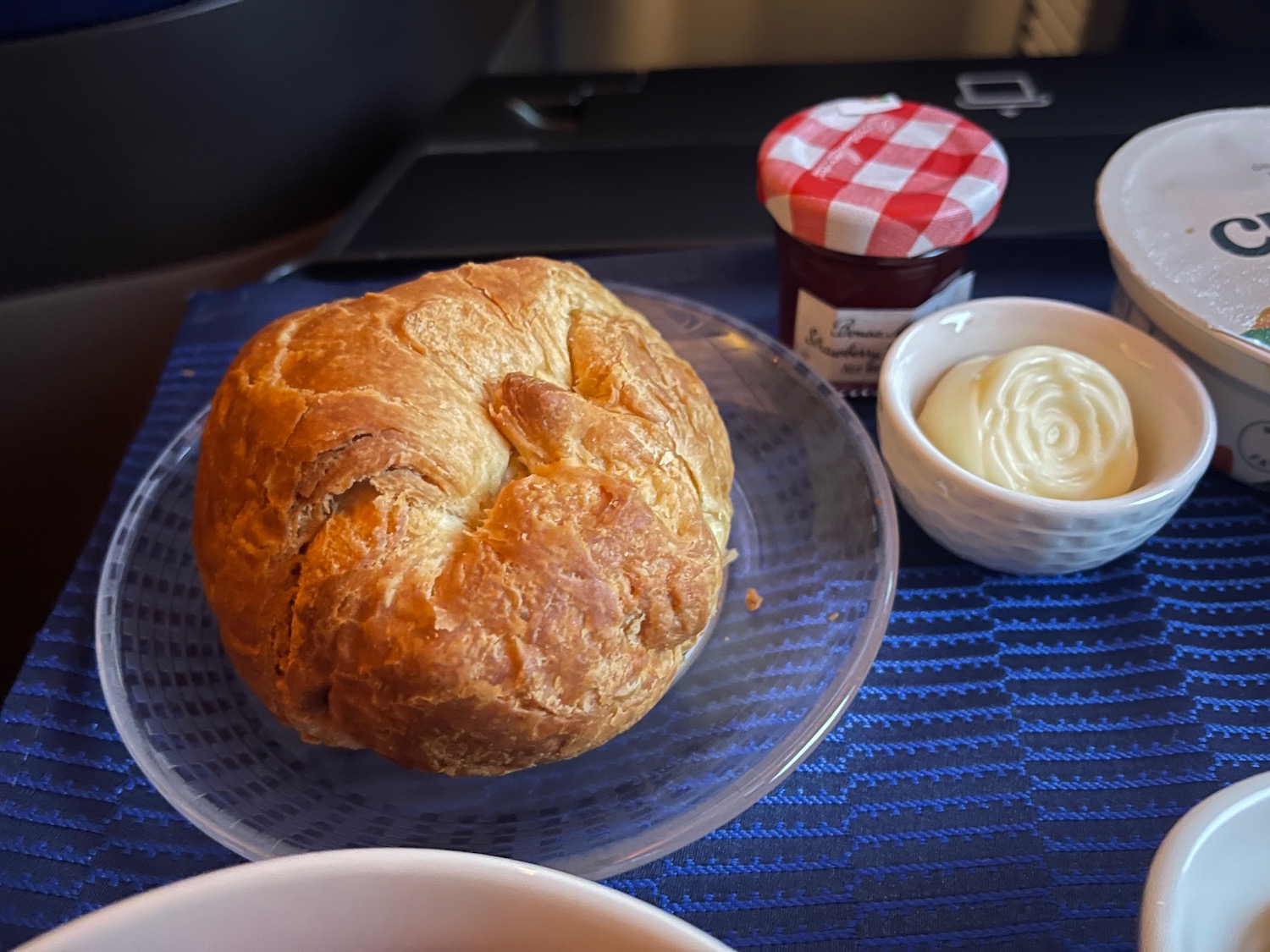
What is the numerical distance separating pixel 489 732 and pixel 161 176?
99cm

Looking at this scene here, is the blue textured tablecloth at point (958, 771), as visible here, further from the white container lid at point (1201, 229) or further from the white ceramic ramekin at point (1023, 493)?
the white container lid at point (1201, 229)

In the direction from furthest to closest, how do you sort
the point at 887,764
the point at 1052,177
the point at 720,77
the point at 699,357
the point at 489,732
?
the point at 720,77 < the point at 1052,177 < the point at 699,357 < the point at 887,764 < the point at 489,732

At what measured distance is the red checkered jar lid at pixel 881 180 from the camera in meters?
0.79

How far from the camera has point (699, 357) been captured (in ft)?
3.09

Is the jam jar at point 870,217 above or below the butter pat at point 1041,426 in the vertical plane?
above

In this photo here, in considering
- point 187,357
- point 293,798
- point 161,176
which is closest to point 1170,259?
point 293,798

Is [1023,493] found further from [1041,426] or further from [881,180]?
[881,180]

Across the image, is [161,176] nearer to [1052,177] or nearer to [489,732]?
[489,732]

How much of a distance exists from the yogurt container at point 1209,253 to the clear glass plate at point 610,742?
286 millimetres

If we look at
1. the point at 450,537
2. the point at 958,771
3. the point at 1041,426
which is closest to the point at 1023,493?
the point at 1041,426

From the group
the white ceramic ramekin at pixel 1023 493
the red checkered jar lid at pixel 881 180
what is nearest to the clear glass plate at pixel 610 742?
the white ceramic ramekin at pixel 1023 493

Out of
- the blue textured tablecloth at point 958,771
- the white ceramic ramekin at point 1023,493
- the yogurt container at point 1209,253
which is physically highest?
the yogurt container at point 1209,253

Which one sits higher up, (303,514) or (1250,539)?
(303,514)

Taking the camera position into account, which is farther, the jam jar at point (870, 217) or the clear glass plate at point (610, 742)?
the jam jar at point (870, 217)
